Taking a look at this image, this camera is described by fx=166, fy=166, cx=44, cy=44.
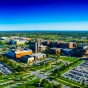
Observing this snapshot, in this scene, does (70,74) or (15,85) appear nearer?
(15,85)

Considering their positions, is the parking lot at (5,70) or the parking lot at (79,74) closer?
the parking lot at (79,74)

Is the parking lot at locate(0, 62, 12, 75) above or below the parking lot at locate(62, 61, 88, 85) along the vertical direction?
above

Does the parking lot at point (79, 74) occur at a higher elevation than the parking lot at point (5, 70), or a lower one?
lower

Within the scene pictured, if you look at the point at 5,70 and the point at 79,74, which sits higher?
the point at 5,70

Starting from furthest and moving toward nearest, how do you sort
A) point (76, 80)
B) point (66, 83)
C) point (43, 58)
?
point (43, 58)
point (76, 80)
point (66, 83)

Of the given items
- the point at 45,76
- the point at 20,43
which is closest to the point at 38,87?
the point at 45,76

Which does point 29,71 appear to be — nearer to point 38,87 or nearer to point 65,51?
point 38,87

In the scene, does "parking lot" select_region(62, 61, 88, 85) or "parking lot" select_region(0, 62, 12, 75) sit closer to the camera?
"parking lot" select_region(62, 61, 88, 85)

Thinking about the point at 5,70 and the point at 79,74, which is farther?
the point at 5,70
